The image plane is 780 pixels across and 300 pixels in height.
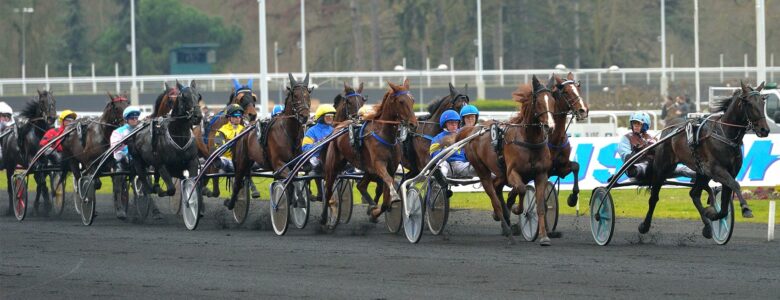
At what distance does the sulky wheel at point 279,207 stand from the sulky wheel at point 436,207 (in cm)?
150

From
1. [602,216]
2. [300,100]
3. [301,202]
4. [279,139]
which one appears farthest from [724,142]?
[279,139]

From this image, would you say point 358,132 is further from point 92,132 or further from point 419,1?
point 419,1

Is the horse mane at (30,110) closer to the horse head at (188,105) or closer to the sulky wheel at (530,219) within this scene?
the horse head at (188,105)

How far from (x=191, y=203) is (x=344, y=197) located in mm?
1728

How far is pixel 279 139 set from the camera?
15.8 meters

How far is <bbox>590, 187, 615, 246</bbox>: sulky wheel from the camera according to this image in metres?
13.2

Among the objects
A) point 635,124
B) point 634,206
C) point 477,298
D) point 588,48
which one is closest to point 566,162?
point 635,124

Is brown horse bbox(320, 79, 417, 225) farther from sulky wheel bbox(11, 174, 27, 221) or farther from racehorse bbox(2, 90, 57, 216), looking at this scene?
racehorse bbox(2, 90, 57, 216)

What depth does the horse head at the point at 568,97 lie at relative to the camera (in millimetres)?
12656

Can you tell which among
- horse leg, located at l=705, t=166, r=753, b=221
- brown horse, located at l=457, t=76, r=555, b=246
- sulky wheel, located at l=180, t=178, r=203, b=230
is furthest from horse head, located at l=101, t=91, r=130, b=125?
horse leg, located at l=705, t=166, r=753, b=221

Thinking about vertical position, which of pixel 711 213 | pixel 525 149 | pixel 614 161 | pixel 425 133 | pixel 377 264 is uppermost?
pixel 425 133

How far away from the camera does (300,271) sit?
11109 millimetres

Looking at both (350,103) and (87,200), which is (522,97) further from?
(87,200)

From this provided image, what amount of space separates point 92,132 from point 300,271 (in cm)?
799
